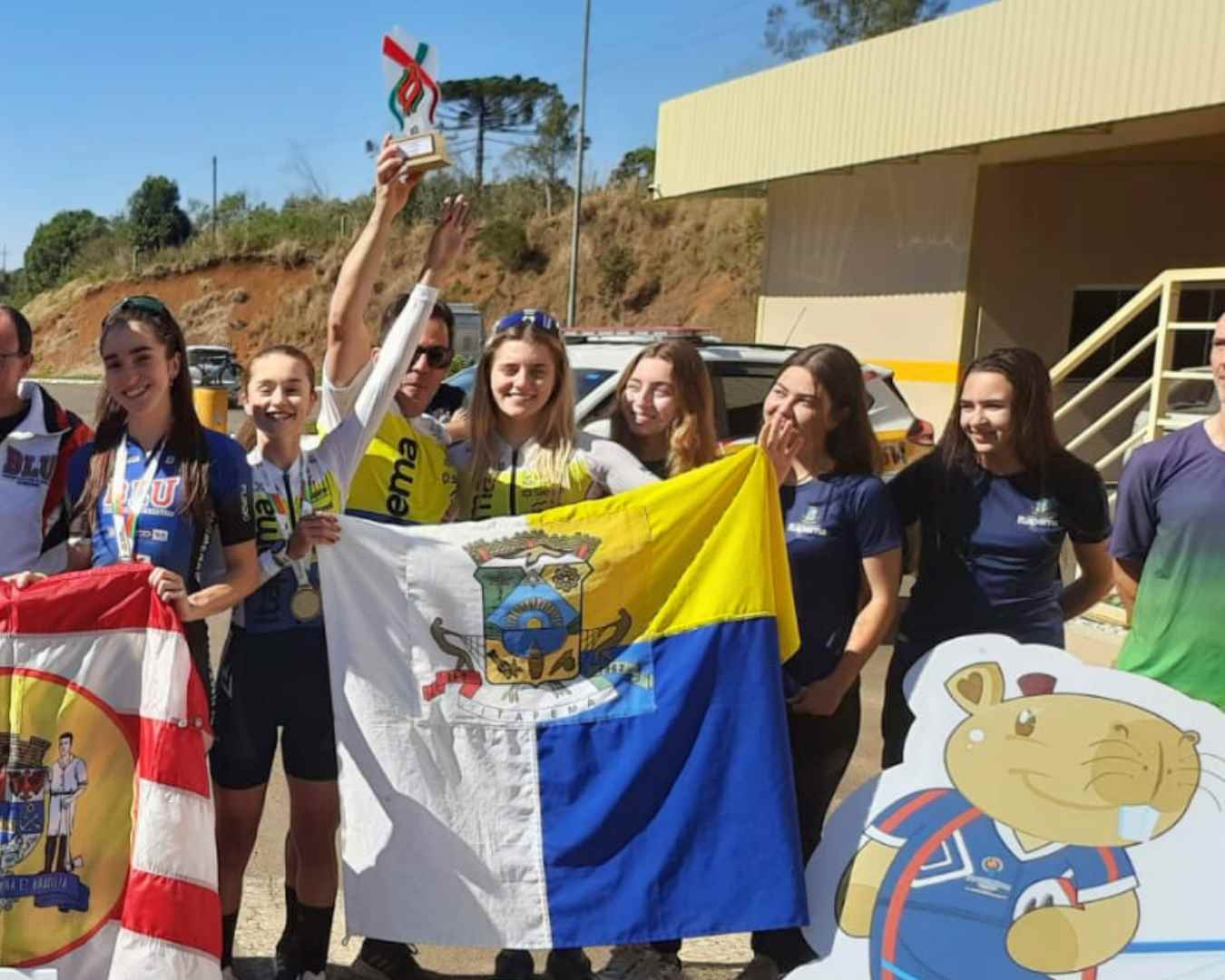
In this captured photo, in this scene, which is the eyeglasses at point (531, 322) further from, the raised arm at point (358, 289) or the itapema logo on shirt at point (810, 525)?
the itapema logo on shirt at point (810, 525)

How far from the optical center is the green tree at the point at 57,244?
7519 centimetres

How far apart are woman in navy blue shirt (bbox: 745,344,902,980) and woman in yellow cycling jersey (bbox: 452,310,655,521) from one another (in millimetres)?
468

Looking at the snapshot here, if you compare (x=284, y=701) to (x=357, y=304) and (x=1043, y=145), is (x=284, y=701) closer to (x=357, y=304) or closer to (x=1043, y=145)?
(x=357, y=304)

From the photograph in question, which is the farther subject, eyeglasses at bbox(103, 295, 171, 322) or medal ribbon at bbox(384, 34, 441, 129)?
medal ribbon at bbox(384, 34, 441, 129)

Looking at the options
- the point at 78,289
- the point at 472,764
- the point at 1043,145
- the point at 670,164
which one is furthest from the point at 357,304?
the point at 78,289

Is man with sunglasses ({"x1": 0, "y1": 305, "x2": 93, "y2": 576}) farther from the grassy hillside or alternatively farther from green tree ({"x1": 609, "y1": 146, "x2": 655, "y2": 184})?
green tree ({"x1": 609, "y1": 146, "x2": 655, "y2": 184})

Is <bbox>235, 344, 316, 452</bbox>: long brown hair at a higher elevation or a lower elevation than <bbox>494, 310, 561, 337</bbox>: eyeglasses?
lower

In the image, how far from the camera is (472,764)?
3053 millimetres

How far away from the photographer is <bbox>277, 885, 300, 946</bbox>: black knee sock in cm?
322

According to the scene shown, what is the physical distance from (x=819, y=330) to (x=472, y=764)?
15.5m

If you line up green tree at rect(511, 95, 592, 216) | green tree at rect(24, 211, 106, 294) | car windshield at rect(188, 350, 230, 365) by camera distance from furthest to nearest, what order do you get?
green tree at rect(24, 211, 106, 294), green tree at rect(511, 95, 592, 216), car windshield at rect(188, 350, 230, 365)

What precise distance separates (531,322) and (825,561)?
1111 mm

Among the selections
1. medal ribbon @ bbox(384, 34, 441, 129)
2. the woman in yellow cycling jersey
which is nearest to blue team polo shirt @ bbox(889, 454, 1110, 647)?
the woman in yellow cycling jersey

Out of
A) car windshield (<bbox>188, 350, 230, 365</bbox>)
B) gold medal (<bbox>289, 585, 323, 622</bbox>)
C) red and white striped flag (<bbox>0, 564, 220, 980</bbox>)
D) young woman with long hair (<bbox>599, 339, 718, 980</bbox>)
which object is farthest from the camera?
car windshield (<bbox>188, 350, 230, 365</bbox>)
